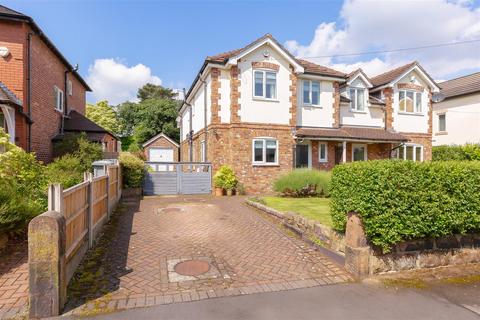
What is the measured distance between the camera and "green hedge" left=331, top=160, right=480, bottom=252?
462 cm

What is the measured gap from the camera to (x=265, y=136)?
14867 mm

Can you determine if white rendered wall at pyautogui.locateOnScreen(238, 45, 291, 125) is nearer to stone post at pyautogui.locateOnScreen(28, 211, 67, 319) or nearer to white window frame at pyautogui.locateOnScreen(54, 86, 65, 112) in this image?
white window frame at pyautogui.locateOnScreen(54, 86, 65, 112)

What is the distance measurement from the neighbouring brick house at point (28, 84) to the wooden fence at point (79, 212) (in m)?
6.17

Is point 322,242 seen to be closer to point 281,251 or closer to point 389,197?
point 281,251

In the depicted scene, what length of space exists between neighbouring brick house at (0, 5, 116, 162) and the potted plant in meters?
8.05

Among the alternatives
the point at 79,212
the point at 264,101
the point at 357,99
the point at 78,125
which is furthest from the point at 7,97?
the point at 357,99

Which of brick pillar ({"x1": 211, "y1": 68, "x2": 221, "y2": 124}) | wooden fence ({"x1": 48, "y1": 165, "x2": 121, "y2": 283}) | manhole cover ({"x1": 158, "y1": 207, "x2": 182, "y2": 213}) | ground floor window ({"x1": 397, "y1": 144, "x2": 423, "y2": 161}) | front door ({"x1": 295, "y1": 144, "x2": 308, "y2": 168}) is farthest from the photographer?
ground floor window ({"x1": 397, "y1": 144, "x2": 423, "y2": 161})

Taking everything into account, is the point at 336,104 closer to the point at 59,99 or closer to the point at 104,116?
the point at 59,99

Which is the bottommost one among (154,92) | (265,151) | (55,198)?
(55,198)

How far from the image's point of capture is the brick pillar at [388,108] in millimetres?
18234

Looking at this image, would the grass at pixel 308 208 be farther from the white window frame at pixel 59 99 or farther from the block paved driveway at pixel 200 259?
the white window frame at pixel 59 99

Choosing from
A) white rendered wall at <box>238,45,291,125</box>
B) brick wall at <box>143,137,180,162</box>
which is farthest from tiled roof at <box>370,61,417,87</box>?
brick wall at <box>143,137,180,162</box>

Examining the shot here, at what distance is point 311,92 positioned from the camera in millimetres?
16297

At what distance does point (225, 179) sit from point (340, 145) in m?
7.88
